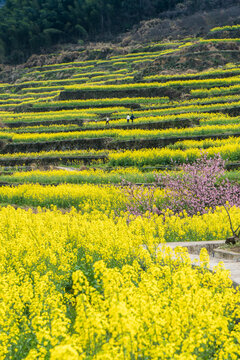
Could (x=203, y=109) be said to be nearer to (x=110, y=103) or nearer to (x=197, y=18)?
(x=110, y=103)

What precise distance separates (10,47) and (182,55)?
2092 inches

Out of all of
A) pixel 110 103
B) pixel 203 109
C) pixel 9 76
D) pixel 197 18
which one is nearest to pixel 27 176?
pixel 203 109

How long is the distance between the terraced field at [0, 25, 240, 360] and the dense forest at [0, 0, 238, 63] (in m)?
25.6

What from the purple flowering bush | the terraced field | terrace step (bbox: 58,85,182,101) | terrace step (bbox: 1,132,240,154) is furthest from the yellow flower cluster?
terrace step (bbox: 58,85,182,101)

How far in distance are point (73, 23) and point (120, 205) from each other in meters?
83.4

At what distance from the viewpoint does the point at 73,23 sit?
90.0 metres

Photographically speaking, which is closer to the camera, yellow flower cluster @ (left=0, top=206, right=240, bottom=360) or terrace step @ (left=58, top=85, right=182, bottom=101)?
yellow flower cluster @ (left=0, top=206, right=240, bottom=360)

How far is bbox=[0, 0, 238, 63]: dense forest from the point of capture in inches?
3452

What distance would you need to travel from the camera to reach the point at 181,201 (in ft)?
45.5

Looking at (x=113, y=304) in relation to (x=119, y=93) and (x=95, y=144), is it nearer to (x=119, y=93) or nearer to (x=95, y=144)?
(x=95, y=144)

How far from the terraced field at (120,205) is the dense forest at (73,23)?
83.8ft

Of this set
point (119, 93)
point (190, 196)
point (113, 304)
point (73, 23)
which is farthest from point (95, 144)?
point (73, 23)

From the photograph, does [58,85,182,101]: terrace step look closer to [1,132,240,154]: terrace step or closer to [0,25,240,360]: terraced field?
[0,25,240,360]: terraced field

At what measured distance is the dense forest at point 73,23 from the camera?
87688 mm
